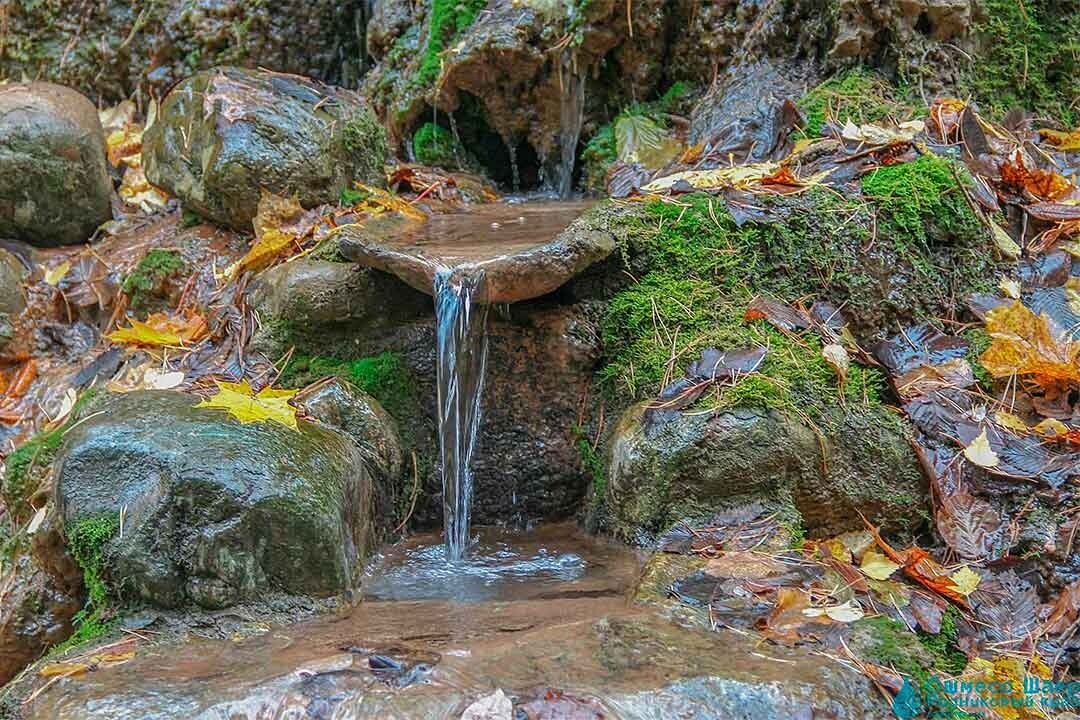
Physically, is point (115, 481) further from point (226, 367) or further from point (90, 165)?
point (90, 165)

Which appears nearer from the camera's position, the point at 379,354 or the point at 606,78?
the point at 379,354

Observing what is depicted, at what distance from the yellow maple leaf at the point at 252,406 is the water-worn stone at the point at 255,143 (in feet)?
5.52

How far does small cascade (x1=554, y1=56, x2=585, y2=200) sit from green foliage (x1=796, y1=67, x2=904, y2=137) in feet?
4.67

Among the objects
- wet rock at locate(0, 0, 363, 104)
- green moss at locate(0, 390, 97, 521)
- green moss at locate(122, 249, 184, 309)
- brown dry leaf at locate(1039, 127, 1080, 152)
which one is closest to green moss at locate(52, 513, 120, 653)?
green moss at locate(0, 390, 97, 521)

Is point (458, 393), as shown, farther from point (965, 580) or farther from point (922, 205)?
point (922, 205)

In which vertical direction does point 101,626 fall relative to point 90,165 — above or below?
below

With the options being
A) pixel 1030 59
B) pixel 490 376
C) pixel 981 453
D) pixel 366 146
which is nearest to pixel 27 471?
pixel 490 376

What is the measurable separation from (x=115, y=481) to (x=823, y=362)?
2.18 meters

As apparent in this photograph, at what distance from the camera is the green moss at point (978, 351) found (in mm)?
3365

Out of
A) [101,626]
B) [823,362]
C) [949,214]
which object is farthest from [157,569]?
[949,214]

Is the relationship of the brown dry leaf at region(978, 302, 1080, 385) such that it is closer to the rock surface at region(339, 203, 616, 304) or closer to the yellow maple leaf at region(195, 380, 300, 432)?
the rock surface at region(339, 203, 616, 304)

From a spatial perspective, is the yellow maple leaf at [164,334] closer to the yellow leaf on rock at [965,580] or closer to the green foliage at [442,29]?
the green foliage at [442,29]

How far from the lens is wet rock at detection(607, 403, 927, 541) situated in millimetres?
2982

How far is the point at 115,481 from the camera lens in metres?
2.67
